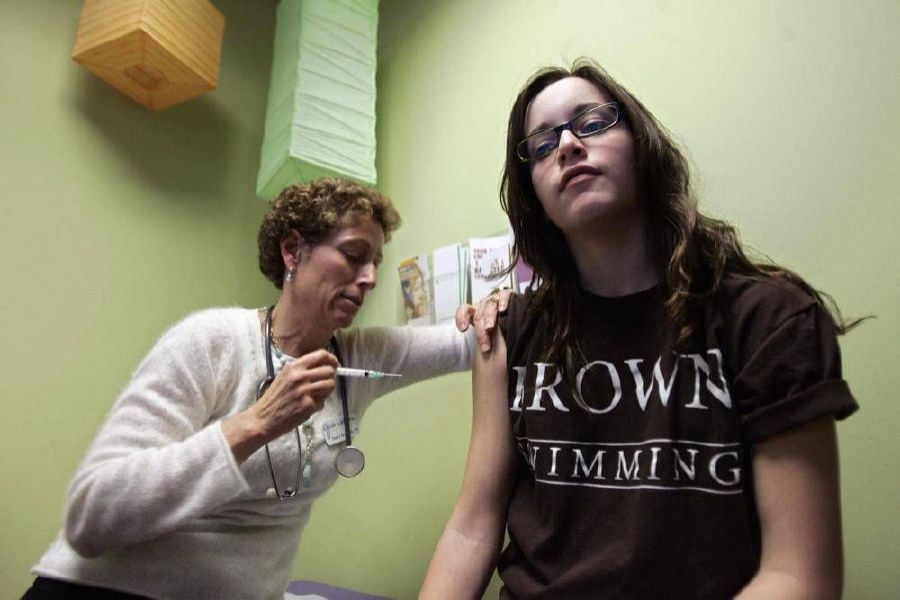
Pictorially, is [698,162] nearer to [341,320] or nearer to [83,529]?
[341,320]

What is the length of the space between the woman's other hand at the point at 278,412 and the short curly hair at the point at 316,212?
0.37 meters

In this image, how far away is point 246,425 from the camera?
3.00 feet

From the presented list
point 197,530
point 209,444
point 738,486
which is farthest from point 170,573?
point 738,486

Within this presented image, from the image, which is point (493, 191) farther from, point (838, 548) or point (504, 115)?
point (838, 548)

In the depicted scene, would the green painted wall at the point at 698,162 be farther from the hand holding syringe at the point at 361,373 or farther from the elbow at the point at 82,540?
the elbow at the point at 82,540

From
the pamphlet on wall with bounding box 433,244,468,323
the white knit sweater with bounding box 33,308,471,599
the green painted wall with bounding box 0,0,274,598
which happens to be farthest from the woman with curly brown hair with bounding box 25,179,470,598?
the green painted wall with bounding box 0,0,274,598

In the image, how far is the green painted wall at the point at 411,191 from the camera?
3.20 feet

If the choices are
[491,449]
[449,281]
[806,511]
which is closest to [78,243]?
[449,281]

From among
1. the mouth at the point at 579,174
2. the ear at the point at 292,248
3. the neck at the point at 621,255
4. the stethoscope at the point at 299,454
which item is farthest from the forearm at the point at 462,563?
the ear at the point at 292,248

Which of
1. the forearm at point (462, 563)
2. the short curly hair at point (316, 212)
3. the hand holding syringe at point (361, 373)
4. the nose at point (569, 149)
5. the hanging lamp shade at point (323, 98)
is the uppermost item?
the hanging lamp shade at point (323, 98)

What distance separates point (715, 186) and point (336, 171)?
1.14m

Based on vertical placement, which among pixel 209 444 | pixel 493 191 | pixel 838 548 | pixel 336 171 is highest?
pixel 336 171

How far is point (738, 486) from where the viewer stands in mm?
667

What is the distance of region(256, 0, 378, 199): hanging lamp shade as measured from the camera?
5.66 feet
